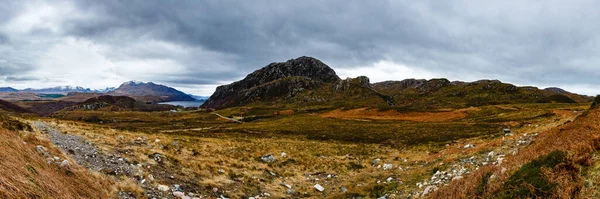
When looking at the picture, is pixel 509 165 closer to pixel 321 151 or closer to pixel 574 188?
pixel 574 188

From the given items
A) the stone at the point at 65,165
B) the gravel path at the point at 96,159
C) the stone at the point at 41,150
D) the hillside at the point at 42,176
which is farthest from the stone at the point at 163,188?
the stone at the point at 41,150

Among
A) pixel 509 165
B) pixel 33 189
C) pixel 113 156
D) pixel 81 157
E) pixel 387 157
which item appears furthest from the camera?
pixel 387 157

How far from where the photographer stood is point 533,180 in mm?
8922

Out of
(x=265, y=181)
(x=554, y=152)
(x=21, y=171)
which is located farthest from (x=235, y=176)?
(x=554, y=152)

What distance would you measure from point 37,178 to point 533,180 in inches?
614

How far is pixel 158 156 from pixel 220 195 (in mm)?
7131

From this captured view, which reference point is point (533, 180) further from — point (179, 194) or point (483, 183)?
point (179, 194)

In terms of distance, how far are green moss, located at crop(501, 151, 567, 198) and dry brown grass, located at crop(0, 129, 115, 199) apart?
13978 mm

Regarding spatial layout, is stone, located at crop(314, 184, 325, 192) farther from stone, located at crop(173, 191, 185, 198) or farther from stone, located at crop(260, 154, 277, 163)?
stone, located at crop(173, 191, 185, 198)

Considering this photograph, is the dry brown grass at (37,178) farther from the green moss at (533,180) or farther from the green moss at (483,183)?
the green moss at (533,180)

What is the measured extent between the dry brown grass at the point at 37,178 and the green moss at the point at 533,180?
45.9ft

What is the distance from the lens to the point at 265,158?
2880 centimetres

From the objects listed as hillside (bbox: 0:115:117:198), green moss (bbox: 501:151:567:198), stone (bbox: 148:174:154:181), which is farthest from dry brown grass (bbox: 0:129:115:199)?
green moss (bbox: 501:151:567:198)

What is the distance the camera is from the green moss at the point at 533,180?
332 inches
